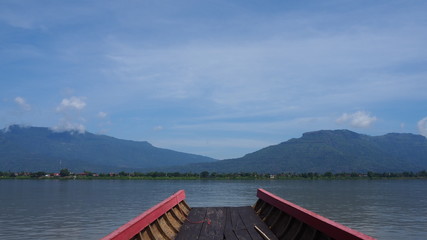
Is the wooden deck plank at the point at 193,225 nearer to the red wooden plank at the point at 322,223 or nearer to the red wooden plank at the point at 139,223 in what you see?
the red wooden plank at the point at 139,223

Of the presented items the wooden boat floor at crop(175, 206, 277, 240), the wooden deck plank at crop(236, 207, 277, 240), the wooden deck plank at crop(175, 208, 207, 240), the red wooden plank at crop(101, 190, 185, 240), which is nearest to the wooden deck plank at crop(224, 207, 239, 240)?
the wooden boat floor at crop(175, 206, 277, 240)

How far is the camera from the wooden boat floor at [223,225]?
40.0ft

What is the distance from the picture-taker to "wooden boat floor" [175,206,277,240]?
40.0 ft

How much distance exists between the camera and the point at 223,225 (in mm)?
13977

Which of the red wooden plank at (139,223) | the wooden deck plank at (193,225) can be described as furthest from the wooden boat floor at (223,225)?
the red wooden plank at (139,223)

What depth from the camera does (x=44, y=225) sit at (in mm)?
41875

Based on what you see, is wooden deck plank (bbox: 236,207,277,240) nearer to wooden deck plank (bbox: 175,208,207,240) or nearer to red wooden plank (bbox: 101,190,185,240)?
wooden deck plank (bbox: 175,208,207,240)

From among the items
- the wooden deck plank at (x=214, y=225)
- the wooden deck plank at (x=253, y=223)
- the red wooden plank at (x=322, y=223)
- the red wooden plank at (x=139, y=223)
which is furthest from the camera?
the wooden deck plank at (x=253, y=223)

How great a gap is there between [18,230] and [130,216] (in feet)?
40.6

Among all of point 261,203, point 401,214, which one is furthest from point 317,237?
point 401,214

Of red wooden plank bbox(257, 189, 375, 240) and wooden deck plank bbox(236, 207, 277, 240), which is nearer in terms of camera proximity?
red wooden plank bbox(257, 189, 375, 240)

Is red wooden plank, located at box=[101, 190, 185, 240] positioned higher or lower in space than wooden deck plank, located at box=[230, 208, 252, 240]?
higher

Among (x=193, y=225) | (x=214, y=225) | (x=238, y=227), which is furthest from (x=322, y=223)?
(x=193, y=225)

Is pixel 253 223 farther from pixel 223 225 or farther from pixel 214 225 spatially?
pixel 214 225
